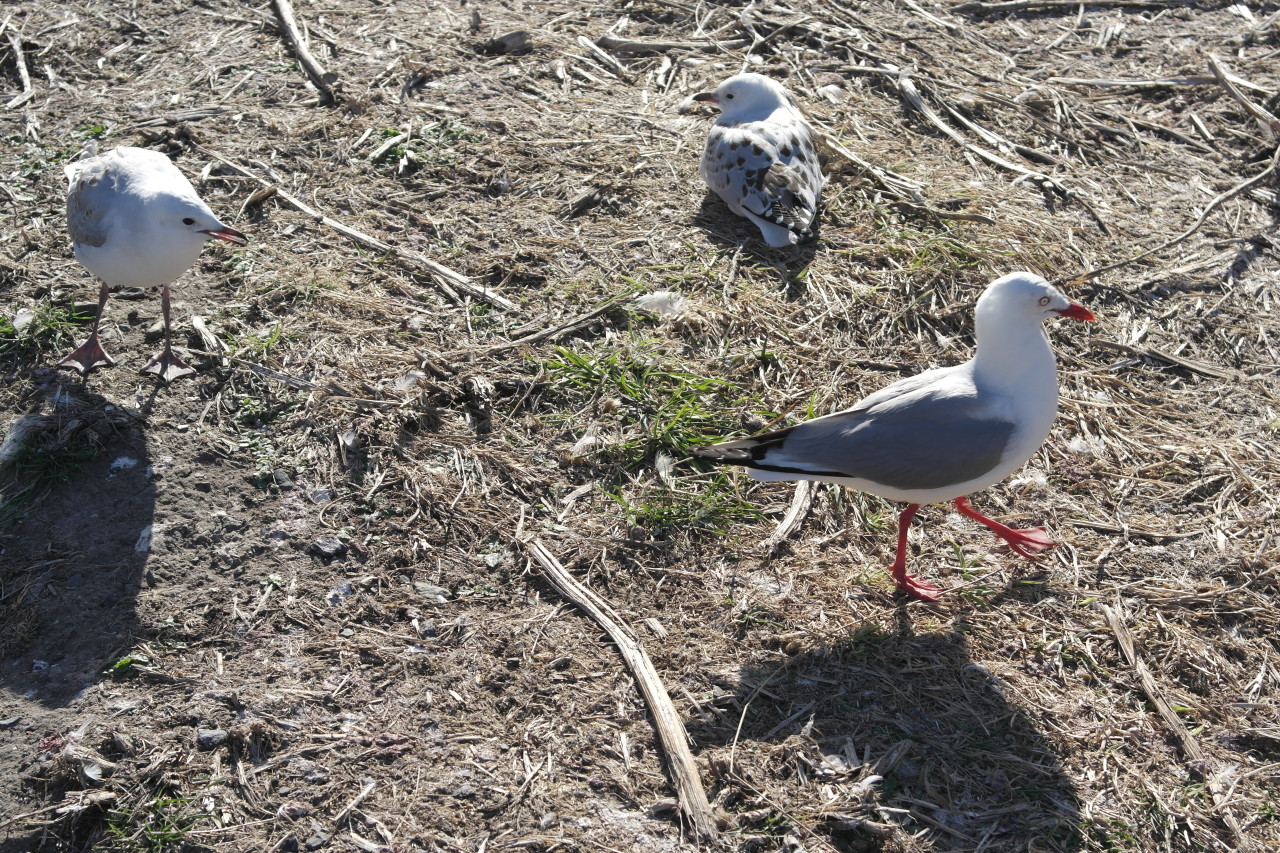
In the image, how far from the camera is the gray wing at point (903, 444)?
13.8 ft

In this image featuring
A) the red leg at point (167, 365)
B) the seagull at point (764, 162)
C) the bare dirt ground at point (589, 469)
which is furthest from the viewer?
the seagull at point (764, 162)

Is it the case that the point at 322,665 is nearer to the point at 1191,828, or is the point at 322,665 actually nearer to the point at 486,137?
the point at 1191,828

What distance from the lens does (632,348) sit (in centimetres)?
557

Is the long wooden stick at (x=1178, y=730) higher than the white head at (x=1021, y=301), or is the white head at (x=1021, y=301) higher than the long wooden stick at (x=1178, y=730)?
the white head at (x=1021, y=301)

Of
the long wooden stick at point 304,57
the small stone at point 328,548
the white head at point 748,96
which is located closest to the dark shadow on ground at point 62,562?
the small stone at point 328,548

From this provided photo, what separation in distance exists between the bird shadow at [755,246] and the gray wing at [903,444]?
6.19ft

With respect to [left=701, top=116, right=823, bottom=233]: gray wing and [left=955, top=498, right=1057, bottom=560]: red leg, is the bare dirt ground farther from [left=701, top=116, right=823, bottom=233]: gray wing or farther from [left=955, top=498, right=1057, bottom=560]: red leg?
[left=701, top=116, right=823, bottom=233]: gray wing

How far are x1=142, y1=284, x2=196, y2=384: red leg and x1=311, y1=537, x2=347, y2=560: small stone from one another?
1.37 meters

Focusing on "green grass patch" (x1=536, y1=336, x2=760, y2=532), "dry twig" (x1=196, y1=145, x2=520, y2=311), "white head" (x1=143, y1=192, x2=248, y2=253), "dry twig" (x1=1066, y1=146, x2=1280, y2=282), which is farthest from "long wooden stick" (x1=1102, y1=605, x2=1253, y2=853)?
"white head" (x1=143, y1=192, x2=248, y2=253)

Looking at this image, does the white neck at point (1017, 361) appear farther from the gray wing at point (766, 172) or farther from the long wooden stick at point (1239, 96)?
the long wooden stick at point (1239, 96)

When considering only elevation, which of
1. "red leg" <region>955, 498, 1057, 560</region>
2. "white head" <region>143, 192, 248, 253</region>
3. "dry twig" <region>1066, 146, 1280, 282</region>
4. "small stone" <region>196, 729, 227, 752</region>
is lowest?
"small stone" <region>196, 729, 227, 752</region>

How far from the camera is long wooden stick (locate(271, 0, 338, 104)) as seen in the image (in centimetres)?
732

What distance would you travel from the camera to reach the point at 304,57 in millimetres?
7570

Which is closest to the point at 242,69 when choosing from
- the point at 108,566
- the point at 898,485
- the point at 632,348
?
the point at 632,348
